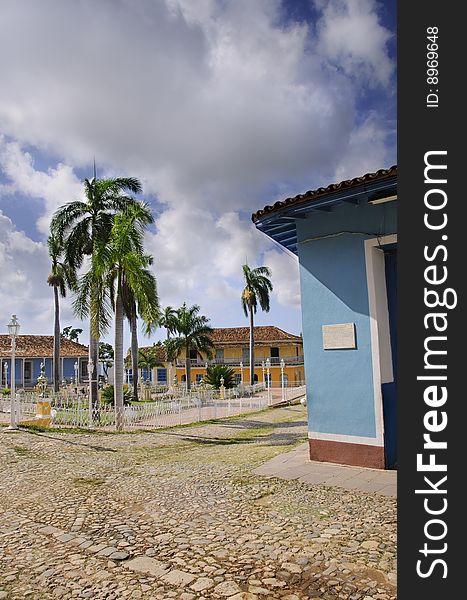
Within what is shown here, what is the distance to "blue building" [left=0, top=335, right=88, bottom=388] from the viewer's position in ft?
137

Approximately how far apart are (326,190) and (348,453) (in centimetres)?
375

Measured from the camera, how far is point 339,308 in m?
7.23

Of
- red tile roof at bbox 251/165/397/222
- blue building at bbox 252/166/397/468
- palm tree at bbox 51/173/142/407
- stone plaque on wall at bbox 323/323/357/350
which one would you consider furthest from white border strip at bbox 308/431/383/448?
palm tree at bbox 51/173/142/407

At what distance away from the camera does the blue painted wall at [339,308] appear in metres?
6.94

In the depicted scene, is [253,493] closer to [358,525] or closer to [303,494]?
[303,494]

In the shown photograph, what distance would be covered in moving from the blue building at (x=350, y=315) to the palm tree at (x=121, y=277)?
7.49 m

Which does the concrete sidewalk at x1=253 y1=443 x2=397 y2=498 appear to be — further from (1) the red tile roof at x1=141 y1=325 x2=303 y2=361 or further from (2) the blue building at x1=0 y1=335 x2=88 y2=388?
(1) the red tile roof at x1=141 y1=325 x2=303 y2=361

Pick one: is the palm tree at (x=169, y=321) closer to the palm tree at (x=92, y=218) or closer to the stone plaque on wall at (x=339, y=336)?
the palm tree at (x=92, y=218)

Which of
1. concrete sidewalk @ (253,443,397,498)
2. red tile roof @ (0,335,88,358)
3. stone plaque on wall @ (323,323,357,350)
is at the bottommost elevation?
concrete sidewalk @ (253,443,397,498)

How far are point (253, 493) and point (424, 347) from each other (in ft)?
12.7

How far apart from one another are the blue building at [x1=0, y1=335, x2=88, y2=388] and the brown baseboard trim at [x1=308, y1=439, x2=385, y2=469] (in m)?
36.0

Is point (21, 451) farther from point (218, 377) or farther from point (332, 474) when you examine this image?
point (218, 377)

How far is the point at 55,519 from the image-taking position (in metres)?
5.29

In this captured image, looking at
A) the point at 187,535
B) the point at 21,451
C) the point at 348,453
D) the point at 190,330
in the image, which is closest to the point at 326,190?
the point at 348,453
